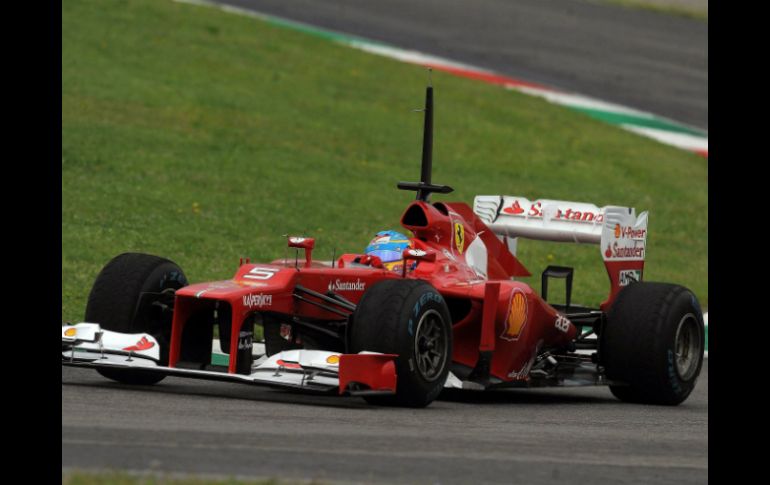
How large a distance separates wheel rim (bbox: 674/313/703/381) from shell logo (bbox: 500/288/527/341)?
137 centimetres

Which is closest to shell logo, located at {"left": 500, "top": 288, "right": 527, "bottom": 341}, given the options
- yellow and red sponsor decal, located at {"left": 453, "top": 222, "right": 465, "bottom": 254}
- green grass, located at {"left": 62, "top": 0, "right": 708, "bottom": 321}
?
yellow and red sponsor decal, located at {"left": 453, "top": 222, "right": 465, "bottom": 254}

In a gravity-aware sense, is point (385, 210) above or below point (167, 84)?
below

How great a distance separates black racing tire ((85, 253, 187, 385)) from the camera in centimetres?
996

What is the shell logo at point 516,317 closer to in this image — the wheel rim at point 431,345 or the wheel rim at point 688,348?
the wheel rim at point 431,345

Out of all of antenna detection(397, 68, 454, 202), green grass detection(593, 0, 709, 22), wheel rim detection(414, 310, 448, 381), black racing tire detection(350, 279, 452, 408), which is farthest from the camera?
green grass detection(593, 0, 709, 22)

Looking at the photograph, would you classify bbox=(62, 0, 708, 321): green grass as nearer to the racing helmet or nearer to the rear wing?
the rear wing

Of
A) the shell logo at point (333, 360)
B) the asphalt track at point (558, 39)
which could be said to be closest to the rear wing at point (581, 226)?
the shell logo at point (333, 360)

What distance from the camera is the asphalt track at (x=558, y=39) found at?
29.7 metres

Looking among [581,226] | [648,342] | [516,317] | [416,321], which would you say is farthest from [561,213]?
[416,321]

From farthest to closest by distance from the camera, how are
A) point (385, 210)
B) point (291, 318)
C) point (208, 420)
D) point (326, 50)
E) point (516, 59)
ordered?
point (516, 59) < point (326, 50) < point (385, 210) < point (291, 318) < point (208, 420)

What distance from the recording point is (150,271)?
1012 cm
